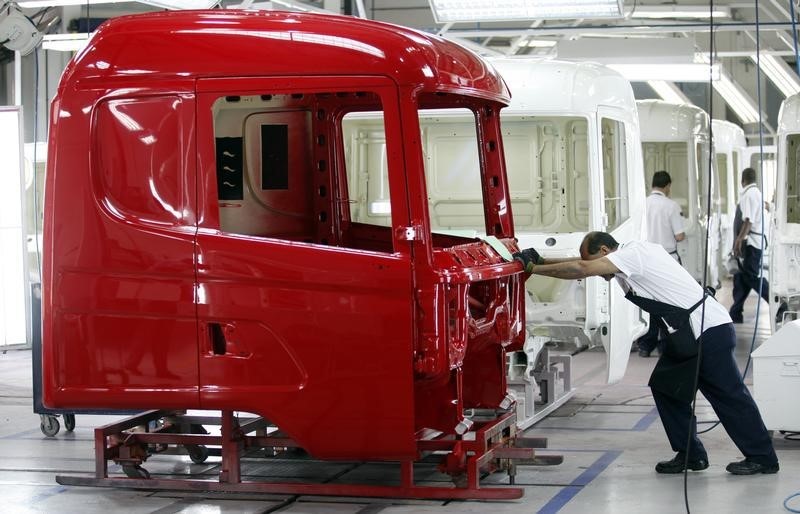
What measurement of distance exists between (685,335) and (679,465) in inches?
29.9

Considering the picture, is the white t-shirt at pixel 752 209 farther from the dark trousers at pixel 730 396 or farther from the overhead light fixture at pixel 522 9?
the dark trousers at pixel 730 396

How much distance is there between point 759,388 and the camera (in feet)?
25.3

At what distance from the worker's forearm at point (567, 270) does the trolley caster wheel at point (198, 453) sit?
222 cm

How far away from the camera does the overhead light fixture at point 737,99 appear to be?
26.1 m

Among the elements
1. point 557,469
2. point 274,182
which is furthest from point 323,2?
point 557,469

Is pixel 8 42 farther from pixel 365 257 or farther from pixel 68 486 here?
pixel 365 257

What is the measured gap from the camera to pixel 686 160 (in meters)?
15.8

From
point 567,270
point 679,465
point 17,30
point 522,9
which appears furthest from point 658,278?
point 17,30

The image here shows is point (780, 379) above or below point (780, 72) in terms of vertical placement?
below

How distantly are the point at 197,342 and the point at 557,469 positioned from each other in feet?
7.67

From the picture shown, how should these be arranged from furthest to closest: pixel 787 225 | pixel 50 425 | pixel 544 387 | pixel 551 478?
pixel 787 225
pixel 544 387
pixel 50 425
pixel 551 478

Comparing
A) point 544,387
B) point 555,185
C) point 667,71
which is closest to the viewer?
point 544,387

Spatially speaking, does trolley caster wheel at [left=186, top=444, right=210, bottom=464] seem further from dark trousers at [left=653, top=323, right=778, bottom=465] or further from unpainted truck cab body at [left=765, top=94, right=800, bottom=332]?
unpainted truck cab body at [left=765, top=94, right=800, bottom=332]

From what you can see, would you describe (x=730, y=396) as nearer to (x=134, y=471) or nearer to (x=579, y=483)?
(x=579, y=483)
